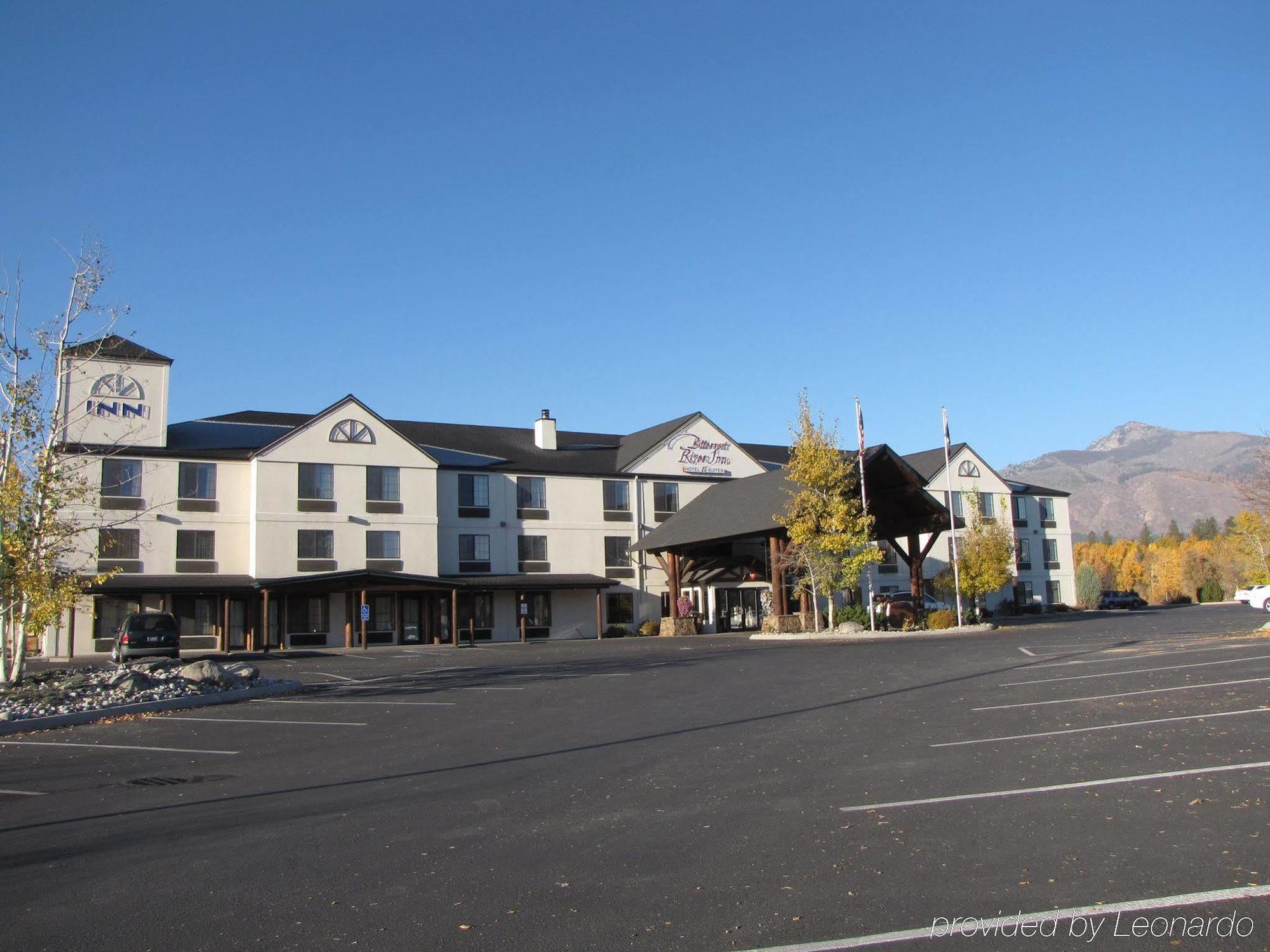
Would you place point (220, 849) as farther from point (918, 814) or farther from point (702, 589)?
point (702, 589)

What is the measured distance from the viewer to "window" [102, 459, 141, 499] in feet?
130

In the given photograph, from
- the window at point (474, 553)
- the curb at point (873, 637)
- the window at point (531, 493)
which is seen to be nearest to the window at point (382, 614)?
the window at point (474, 553)

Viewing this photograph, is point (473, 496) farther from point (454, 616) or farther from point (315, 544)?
point (315, 544)

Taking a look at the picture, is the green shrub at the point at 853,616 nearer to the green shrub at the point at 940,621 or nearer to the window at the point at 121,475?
the green shrub at the point at 940,621

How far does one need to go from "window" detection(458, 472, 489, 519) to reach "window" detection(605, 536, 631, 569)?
20.6 feet

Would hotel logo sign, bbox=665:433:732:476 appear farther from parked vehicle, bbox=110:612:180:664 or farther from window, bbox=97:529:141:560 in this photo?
parked vehicle, bbox=110:612:180:664

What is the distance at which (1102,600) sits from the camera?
223 feet

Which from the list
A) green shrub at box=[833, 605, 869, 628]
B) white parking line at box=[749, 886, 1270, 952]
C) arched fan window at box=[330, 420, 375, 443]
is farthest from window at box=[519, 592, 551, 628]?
white parking line at box=[749, 886, 1270, 952]

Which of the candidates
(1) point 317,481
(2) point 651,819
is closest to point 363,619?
(1) point 317,481

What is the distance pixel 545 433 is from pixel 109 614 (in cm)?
2167

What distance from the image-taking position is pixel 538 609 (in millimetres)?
47375

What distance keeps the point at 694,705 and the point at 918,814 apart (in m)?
8.34

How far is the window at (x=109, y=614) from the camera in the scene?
3888 cm

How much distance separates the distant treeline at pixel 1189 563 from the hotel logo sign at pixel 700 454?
2359 centimetres
